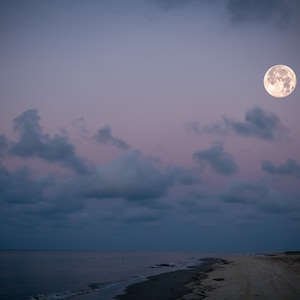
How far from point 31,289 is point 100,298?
1238 centimetres

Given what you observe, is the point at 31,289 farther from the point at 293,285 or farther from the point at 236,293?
the point at 293,285

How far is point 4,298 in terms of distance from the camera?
3225 centimetres

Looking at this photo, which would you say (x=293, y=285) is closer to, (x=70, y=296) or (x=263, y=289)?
(x=263, y=289)

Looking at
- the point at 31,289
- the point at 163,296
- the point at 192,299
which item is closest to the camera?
the point at 192,299

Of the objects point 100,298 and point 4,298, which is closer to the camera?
point 100,298

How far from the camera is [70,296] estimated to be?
32.0 metres

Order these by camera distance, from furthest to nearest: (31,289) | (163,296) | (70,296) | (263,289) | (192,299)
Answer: (31,289)
(70,296)
(163,296)
(263,289)
(192,299)

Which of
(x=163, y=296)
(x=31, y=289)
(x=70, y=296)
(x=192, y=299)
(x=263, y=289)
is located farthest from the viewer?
(x=31, y=289)

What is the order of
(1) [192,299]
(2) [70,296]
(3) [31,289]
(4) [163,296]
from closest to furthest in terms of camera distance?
(1) [192,299], (4) [163,296], (2) [70,296], (3) [31,289]

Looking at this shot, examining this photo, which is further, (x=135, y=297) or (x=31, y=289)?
(x=31, y=289)

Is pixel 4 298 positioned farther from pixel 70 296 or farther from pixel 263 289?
pixel 263 289

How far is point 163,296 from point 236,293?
625 centimetres

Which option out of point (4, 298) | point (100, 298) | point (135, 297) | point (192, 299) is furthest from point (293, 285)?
point (4, 298)

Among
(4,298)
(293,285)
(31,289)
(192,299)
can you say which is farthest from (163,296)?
(31,289)
